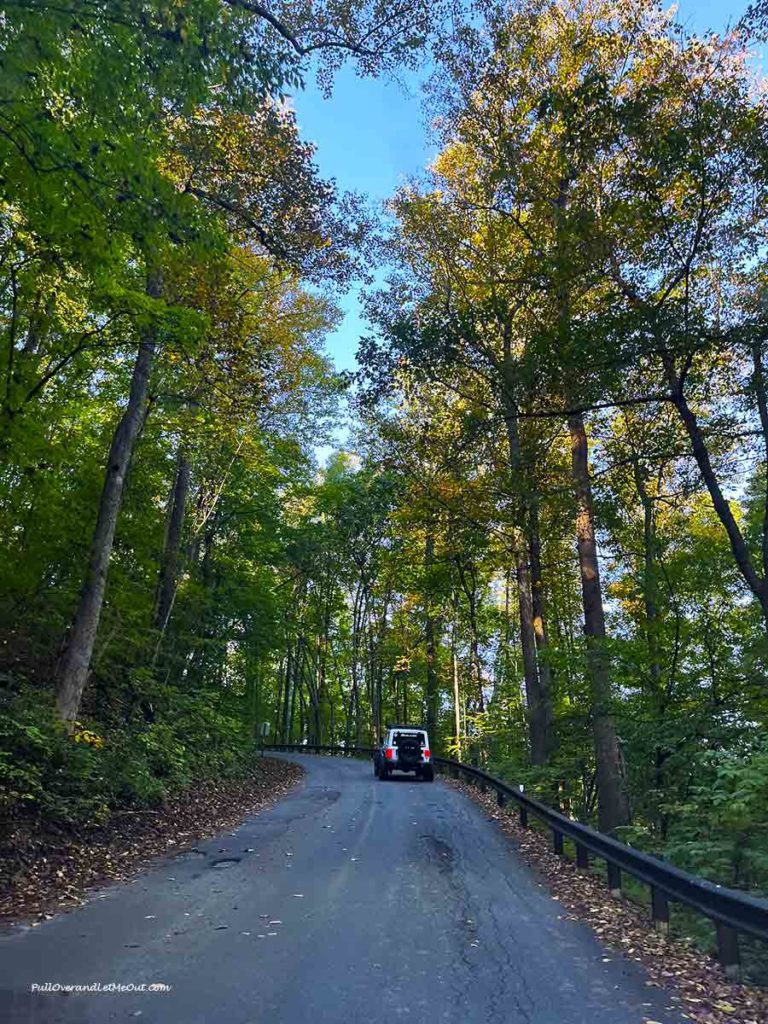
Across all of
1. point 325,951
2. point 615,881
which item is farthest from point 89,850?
point 615,881

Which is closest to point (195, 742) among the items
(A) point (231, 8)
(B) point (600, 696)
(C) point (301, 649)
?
(B) point (600, 696)

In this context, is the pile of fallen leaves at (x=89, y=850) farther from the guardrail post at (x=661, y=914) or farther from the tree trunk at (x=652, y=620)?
the tree trunk at (x=652, y=620)

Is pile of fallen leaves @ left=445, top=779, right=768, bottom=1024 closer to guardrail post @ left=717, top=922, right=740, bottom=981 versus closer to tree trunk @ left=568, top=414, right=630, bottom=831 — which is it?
guardrail post @ left=717, top=922, right=740, bottom=981

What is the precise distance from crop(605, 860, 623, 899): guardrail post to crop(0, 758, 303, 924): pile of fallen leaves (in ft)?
17.1

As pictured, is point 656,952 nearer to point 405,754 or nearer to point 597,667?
point 597,667

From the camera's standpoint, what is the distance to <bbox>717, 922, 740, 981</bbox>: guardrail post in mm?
4801

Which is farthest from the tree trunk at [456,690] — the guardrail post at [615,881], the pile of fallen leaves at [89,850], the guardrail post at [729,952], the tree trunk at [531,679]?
the guardrail post at [729,952]

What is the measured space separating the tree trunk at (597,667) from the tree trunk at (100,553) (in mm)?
7714

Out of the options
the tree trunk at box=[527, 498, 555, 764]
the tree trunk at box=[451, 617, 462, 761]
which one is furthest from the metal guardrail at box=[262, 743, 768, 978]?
the tree trunk at box=[451, 617, 462, 761]

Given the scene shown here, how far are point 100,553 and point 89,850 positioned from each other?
15.0 ft

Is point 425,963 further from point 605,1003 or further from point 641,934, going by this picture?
point 641,934

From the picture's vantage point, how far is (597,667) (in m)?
12.7

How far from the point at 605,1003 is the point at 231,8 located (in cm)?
859

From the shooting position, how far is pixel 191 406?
14000 millimetres
